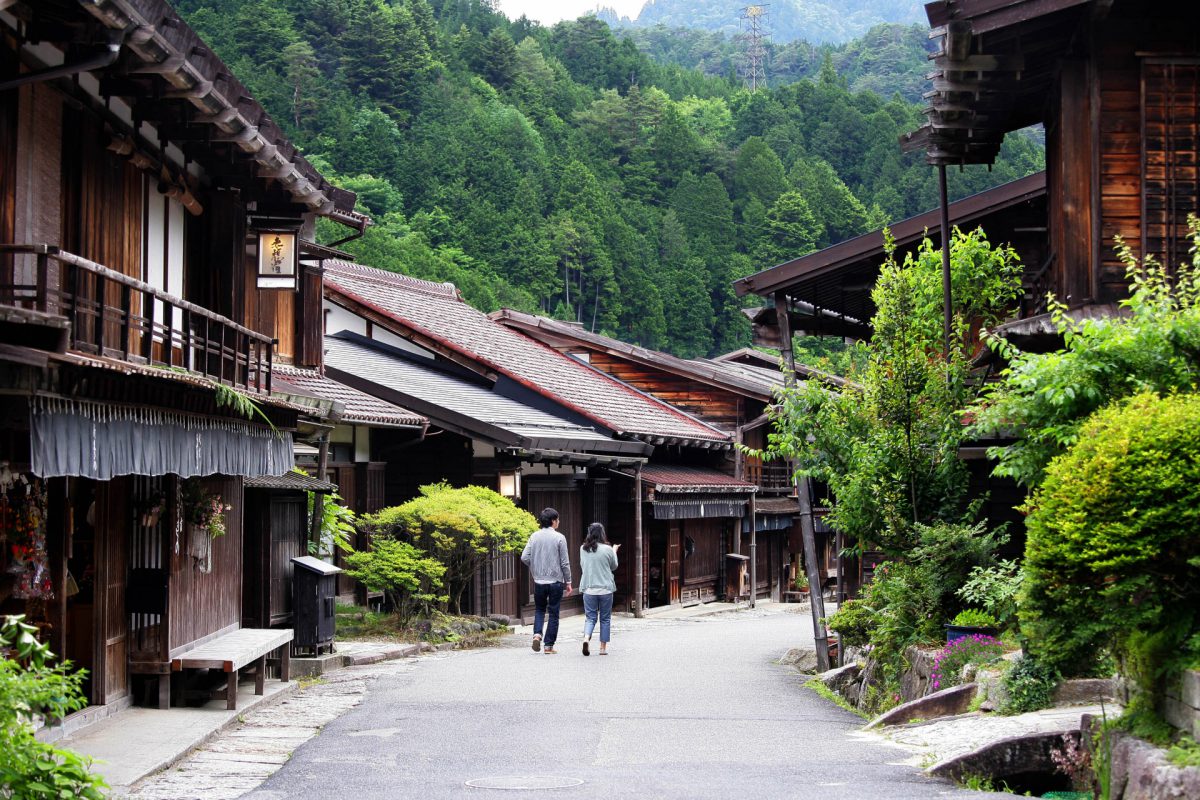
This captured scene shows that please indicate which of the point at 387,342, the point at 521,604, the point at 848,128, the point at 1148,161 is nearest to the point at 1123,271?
the point at 1148,161

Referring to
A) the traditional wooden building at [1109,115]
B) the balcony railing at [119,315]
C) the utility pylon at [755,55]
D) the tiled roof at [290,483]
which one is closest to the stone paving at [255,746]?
the tiled roof at [290,483]

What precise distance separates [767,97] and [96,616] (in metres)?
96.4

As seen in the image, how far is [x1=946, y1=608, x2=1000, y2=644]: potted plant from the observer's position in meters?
12.4

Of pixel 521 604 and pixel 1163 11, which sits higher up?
pixel 1163 11

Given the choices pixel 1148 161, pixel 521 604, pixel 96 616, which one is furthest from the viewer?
pixel 521 604

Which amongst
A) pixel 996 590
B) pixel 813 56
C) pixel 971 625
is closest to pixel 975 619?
pixel 971 625

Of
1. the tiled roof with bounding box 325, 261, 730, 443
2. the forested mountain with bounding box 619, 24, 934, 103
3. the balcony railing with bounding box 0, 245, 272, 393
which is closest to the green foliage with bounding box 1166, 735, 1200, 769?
the balcony railing with bounding box 0, 245, 272, 393

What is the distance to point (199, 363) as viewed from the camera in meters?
12.0

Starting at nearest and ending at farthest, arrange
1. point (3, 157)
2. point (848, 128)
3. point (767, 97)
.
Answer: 1. point (3, 157)
2. point (848, 128)
3. point (767, 97)

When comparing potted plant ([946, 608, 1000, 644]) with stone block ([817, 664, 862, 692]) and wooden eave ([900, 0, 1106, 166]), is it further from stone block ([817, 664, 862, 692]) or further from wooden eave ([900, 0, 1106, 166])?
wooden eave ([900, 0, 1106, 166])

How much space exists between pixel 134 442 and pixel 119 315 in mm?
969

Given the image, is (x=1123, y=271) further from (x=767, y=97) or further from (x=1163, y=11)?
(x=767, y=97)

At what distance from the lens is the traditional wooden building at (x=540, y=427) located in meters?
23.6

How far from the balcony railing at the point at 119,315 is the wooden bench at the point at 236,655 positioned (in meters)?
2.49
